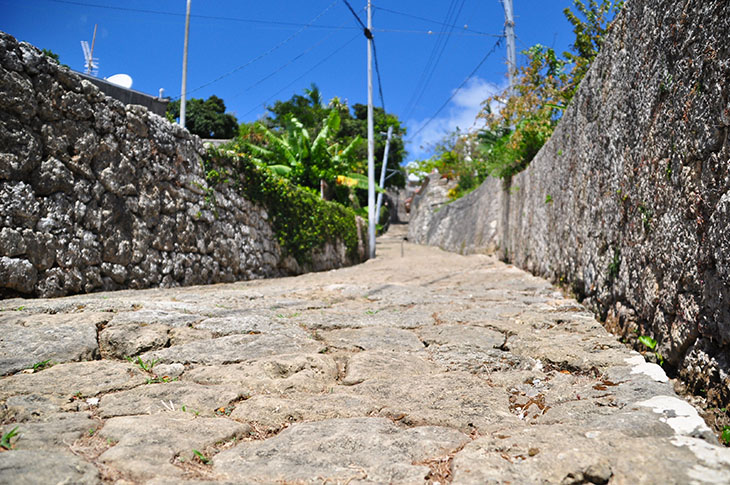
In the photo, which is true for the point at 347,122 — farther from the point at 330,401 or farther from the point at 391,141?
the point at 330,401

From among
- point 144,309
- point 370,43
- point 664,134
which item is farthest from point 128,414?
point 370,43

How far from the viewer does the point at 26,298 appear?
3768mm

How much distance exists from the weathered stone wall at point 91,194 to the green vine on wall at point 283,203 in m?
0.42

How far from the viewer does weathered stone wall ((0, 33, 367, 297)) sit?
3713 mm

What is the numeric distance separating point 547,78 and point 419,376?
310 inches

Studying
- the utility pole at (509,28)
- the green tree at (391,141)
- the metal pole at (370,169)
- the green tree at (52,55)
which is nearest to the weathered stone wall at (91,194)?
the green tree at (52,55)

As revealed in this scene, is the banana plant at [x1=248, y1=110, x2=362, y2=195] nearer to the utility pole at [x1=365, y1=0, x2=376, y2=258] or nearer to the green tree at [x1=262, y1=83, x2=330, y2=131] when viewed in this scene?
the utility pole at [x1=365, y1=0, x2=376, y2=258]

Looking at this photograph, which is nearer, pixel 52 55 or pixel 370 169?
pixel 52 55

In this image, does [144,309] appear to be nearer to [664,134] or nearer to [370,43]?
[664,134]

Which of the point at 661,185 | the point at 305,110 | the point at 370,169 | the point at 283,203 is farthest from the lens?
the point at 305,110

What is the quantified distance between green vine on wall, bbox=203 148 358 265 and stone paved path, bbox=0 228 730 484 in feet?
11.2

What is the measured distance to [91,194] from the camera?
4.37 m

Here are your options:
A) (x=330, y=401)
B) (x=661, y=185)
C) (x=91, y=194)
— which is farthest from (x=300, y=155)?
(x=330, y=401)

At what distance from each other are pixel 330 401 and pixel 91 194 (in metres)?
3.67
